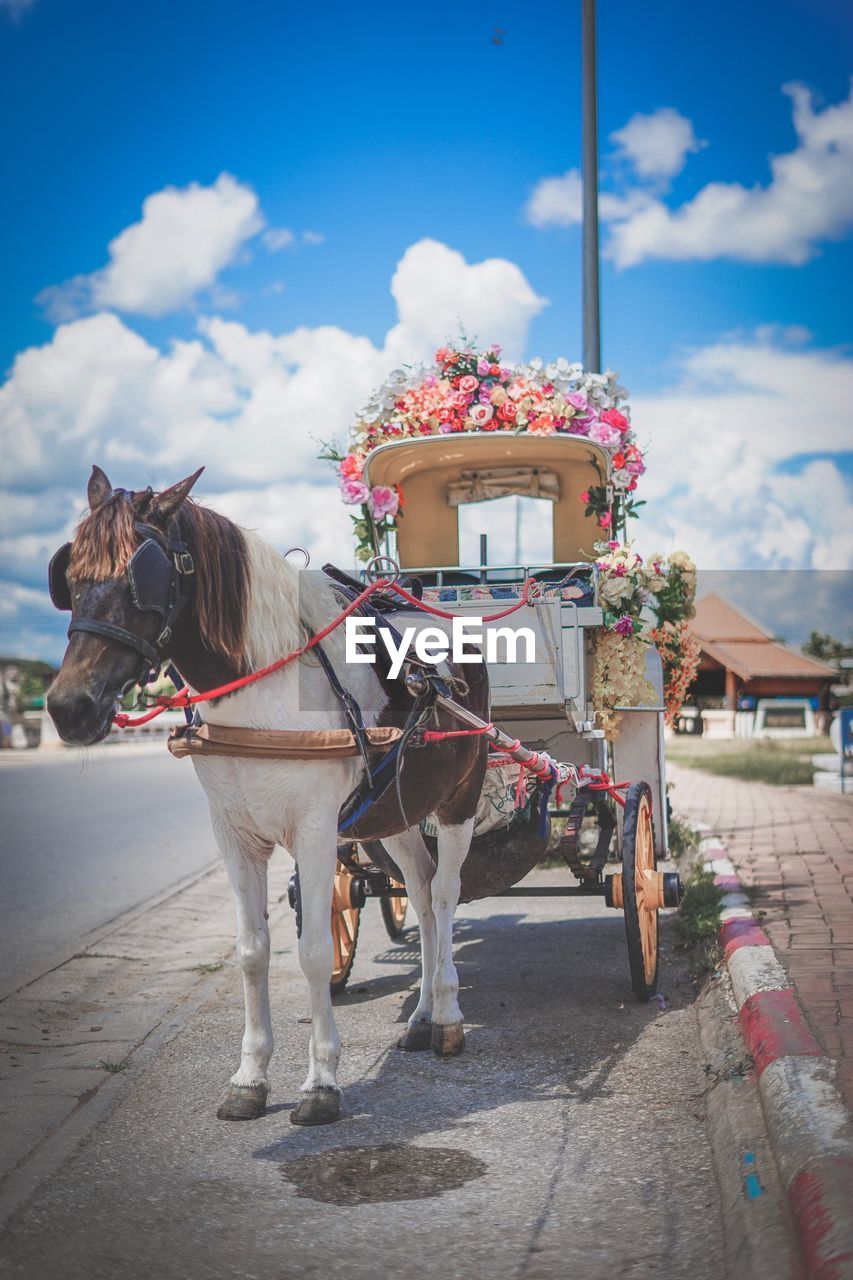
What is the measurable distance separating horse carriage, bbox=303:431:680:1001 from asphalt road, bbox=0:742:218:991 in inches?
75.2

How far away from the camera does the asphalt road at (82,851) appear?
26.6 feet

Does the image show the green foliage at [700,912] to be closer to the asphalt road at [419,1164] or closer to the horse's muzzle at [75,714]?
the asphalt road at [419,1164]

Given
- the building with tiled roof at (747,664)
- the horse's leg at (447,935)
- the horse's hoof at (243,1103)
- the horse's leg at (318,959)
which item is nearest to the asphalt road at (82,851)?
the horse's leg at (318,959)

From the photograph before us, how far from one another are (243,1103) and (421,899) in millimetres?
1436

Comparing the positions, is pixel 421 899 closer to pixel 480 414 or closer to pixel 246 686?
pixel 246 686

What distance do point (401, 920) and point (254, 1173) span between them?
13.1ft

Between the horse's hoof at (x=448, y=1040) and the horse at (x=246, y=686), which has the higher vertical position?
the horse at (x=246, y=686)

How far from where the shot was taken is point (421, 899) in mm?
5352

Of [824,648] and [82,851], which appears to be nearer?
[82,851]

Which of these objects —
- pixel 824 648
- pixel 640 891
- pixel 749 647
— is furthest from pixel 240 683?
pixel 824 648

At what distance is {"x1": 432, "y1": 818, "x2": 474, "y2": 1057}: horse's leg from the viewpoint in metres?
4.90

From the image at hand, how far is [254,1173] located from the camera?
11.9 feet

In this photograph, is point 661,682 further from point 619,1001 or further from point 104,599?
point 104,599

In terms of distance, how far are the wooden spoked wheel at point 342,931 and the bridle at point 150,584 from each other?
249cm
